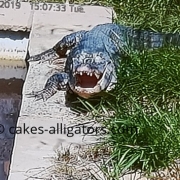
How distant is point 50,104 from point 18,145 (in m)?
0.52

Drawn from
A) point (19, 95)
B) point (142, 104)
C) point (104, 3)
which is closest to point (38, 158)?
point (142, 104)

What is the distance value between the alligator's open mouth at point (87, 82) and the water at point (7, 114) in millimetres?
553

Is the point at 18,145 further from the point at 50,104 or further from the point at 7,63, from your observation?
the point at 7,63

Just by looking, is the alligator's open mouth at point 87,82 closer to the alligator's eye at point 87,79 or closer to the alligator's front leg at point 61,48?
the alligator's eye at point 87,79

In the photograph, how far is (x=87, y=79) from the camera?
3822mm

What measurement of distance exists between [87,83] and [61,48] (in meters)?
0.92

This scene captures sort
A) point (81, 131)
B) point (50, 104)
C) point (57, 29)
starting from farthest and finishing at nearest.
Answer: point (57, 29), point (50, 104), point (81, 131)

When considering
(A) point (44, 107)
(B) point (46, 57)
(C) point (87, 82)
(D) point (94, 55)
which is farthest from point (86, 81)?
(B) point (46, 57)

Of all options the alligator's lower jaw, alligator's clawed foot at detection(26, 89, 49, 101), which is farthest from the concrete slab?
the alligator's lower jaw

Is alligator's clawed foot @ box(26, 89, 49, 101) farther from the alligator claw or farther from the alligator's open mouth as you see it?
the alligator's open mouth

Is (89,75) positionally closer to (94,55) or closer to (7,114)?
(94,55)

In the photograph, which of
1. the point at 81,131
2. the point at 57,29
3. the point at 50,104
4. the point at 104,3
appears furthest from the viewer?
the point at 104,3

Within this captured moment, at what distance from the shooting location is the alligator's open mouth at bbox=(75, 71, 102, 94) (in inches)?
148

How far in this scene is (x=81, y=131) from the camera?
3.67m
